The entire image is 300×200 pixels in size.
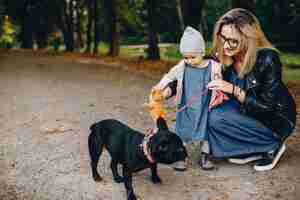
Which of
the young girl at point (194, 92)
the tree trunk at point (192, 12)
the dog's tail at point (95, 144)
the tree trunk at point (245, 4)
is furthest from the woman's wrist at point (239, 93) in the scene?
the tree trunk at point (192, 12)

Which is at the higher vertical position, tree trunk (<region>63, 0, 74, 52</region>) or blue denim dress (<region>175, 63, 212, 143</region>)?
blue denim dress (<region>175, 63, 212, 143</region>)

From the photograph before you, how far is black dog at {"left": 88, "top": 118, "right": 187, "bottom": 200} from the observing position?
4.32 m

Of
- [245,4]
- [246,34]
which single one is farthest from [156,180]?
[245,4]

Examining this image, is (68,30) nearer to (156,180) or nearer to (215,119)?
(215,119)

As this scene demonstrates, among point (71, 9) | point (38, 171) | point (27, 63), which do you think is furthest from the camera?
point (71, 9)

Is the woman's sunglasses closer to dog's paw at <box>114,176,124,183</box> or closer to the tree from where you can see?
dog's paw at <box>114,176,124,183</box>

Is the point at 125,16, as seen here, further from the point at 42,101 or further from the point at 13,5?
the point at 42,101

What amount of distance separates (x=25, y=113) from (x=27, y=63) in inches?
372

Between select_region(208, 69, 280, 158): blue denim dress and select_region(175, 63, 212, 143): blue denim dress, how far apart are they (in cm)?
9

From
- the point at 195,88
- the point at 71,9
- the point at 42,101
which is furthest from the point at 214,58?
the point at 71,9

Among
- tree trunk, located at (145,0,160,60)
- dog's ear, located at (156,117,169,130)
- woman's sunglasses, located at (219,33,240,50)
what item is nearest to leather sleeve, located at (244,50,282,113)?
woman's sunglasses, located at (219,33,240,50)

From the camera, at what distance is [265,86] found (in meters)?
5.22

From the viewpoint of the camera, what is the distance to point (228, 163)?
5719 millimetres

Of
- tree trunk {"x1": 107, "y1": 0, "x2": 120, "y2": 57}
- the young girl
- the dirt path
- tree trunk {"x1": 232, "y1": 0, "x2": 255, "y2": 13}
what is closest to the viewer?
the dirt path
